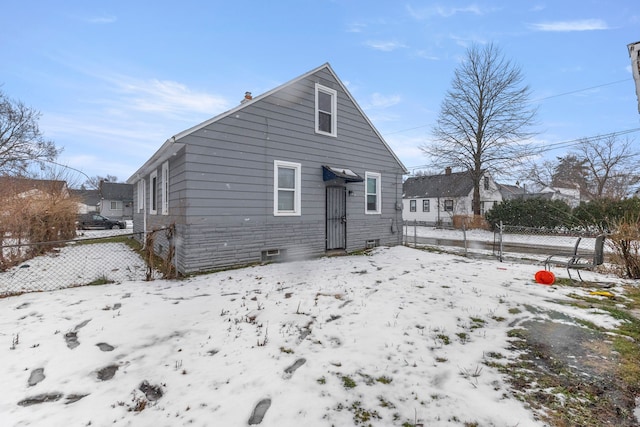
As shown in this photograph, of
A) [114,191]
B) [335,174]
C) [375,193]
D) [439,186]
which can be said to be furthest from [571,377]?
[114,191]

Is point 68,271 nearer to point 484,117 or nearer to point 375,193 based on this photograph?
point 375,193

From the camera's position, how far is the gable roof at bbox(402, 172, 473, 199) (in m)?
31.3

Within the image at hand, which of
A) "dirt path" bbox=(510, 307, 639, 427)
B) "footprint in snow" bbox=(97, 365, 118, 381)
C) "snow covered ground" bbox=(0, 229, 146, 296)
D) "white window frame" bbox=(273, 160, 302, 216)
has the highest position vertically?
"white window frame" bbox=(273, 160, 302, 216)

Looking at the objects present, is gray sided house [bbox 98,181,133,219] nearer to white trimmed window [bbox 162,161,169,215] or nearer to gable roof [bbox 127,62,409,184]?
gable roof [bbox 127,62,409,184]

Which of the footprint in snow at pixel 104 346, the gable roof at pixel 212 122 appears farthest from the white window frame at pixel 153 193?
the footprint in snow at pixel 104 346

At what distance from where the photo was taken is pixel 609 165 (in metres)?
26.3

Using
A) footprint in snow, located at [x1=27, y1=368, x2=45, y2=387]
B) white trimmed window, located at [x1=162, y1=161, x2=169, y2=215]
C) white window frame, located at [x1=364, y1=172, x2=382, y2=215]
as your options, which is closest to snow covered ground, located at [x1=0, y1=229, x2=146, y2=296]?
white trimmed window, located at [x1=162, y1=161, x2=169, y2=215]

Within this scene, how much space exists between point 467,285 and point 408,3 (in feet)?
35.2

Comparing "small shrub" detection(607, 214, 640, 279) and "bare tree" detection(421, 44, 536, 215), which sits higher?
"bare tree" detection(421, 44, 536, 215)

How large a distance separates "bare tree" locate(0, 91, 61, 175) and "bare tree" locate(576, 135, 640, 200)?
153 ft

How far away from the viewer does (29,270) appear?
7867 mm

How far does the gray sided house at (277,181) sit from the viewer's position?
6.96 m

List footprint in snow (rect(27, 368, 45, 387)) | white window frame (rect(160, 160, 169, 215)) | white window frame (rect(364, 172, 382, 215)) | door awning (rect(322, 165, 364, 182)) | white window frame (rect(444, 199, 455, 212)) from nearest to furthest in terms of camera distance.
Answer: footprint in snow (rect(27, 368, 45, 387)) → white window frame (rect(160, 160, 169, 215)) → door awning (rect(322, 165, 364, 182)) → white window frame (rect(364, 172, 382, 215)) → white window frame (rect(444, 199, 455, 212))

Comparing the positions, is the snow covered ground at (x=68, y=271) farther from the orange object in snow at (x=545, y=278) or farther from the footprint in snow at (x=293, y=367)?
the orange object in snow at (x=545, y=278)
